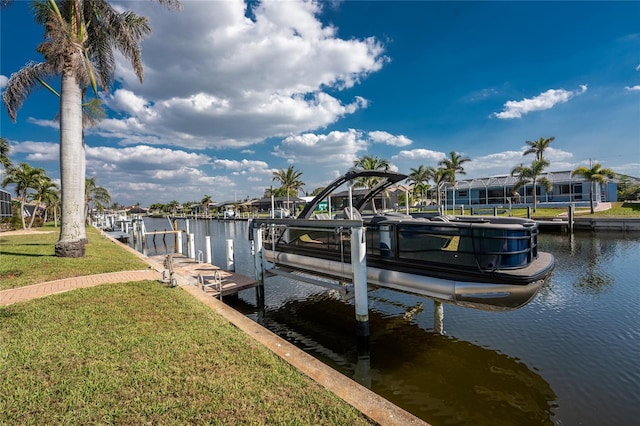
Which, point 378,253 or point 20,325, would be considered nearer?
point 20,325

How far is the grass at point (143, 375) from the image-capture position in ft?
11.0

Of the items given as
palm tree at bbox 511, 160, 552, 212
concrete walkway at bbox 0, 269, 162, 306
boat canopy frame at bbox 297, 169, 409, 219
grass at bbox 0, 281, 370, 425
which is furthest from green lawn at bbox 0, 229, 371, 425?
palm tree at bbox 511, 160, 552, 212

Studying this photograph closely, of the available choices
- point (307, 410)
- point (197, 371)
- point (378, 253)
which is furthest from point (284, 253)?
point (307, 410)

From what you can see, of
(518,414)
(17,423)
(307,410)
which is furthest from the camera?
(518,414)

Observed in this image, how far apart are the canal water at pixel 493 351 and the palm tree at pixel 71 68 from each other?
7.86 m

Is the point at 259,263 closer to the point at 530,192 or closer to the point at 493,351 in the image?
the point at 493,351

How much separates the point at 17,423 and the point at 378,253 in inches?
259

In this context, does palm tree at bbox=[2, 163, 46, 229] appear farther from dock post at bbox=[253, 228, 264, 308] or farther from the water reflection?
the water reflection

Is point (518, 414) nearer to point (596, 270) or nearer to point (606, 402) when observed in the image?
point (606, 402)

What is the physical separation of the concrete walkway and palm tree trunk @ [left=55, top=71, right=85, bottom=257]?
390 centimetres

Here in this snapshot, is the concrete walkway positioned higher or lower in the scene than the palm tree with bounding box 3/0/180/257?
lower

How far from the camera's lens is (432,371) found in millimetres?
6367

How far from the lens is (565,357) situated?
674 centimetres

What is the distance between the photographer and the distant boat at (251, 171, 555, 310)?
5.78 m
